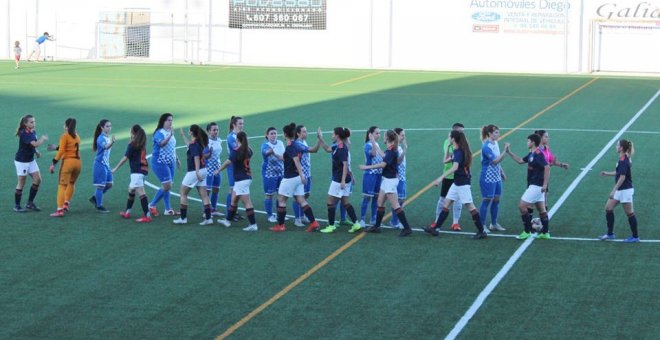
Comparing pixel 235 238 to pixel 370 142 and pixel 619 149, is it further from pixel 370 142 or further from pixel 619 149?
pixel 619 149

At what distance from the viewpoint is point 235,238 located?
1900 cm

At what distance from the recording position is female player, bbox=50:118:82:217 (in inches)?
821

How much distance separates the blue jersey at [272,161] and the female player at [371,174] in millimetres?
1524

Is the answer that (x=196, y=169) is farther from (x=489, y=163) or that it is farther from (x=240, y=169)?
(x=489, y=163)

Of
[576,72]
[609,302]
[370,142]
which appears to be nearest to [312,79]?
[576,72]

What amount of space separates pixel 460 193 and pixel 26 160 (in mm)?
8355

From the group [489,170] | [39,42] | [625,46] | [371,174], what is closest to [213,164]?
[371,174]

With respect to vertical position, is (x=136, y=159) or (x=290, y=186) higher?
(x=136, y=159)

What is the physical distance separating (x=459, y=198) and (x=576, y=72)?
41.7 metres

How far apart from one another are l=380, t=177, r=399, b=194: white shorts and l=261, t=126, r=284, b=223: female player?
198 centimetres

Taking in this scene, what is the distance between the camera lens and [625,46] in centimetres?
5847

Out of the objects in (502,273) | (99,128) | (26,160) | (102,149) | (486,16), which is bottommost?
(502,273)

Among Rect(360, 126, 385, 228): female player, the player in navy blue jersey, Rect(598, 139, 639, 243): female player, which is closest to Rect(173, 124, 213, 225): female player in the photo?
Rect(360, 126, 385, 228): female player

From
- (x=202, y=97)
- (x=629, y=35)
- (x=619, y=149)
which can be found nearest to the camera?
(x=619, y=149)
